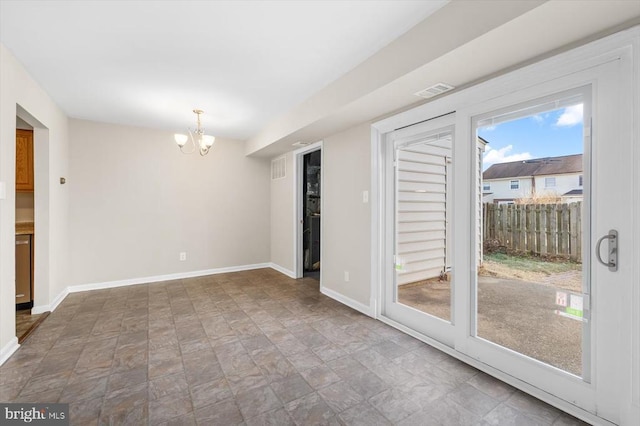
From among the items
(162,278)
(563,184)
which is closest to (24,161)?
(162,278)

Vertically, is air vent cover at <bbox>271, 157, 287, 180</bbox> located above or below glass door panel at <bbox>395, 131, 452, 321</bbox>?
above

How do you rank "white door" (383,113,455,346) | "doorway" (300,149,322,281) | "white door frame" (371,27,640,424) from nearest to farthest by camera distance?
"white door frame" (371,27,640,424), "white door" (383,113,455,346), "doorway" (300,149,322,281)

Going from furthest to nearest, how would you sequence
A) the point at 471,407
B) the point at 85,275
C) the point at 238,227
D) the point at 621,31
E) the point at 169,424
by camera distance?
the point at 238,227 → the point at 85,275 → the point at 471,407 → the point at 169,424 → the point at 621,31

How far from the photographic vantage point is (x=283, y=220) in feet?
17.7

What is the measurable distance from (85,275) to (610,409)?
5770 millimetres

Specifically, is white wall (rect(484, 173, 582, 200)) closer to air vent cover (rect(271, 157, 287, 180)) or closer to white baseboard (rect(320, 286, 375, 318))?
white baseboard (rect(320, 286, 375, 318))

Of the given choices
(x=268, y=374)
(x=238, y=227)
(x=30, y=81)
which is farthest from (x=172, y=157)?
(x=268, y=374)

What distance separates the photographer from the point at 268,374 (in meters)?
2.12

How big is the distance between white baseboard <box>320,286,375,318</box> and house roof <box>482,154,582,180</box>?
1.88m

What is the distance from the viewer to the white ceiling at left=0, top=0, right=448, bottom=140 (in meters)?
1.90

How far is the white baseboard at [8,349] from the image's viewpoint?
2260 millimetres

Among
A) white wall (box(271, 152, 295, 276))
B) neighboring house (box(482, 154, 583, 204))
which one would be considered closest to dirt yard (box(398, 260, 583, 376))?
neighboring house (box(482, 154, 583, 204))

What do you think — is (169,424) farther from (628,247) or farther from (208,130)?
(208,130)

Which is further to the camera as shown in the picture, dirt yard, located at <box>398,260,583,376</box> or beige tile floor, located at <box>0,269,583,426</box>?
dirt yard, located at <box>398,260,583,376</box>
